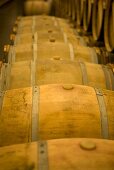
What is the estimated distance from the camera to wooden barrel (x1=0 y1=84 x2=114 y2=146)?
2.24 metres

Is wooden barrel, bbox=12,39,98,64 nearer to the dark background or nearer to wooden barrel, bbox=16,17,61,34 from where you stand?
wooden barrel, bbox=16,17,61,34

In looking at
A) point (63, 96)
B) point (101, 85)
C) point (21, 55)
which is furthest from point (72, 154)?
point (21, 55)

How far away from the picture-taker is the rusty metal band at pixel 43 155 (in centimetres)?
162

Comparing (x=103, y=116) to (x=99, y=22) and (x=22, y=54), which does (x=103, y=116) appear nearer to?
(x=22, y=54)

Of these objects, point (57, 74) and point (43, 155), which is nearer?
point (43, 155)

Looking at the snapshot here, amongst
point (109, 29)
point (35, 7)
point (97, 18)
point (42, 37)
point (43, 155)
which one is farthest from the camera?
point (35, 7)

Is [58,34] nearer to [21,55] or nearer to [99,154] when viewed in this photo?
[21,55]

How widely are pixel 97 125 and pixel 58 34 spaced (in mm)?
2815

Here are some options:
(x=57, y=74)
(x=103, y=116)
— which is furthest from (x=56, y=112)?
(x=57, y=74)

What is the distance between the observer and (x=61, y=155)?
171 centimetres

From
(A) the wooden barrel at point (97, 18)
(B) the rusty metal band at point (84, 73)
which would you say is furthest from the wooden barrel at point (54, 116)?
(A) the wooden barrel at point (97, 18)

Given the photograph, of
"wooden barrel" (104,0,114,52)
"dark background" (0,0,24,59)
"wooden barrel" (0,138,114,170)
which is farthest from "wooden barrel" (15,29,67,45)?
"wooden barrel" (0,138,114,170)

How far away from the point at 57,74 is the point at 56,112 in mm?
776

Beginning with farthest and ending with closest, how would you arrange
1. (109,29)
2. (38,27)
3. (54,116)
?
(38,27), (109,29), (54,116)
